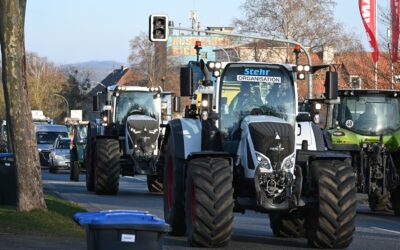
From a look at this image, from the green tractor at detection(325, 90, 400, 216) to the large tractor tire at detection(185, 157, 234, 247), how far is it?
8.57 metres

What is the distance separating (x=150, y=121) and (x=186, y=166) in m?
13.1

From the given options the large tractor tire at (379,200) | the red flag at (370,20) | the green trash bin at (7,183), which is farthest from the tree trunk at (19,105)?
the red flag at (370,20)

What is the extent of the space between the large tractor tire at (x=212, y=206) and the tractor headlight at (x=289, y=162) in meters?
0.97

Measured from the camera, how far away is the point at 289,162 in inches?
589

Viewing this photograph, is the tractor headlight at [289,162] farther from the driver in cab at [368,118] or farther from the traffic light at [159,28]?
the traffic light at [159,28]

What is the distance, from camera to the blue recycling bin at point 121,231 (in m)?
8.80

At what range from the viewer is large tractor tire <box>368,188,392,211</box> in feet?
75.1

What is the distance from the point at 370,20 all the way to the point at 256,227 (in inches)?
806

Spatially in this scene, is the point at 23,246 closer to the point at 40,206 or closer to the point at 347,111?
the point at 40,206

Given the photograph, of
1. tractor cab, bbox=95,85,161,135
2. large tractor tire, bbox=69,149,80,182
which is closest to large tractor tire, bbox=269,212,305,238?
tractor cab, bbox=95,85,161,135

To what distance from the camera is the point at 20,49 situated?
17391mm

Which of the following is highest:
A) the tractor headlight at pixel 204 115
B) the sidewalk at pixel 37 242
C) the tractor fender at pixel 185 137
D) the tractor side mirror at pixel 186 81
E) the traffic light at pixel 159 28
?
the traffic light at pixel 159 28

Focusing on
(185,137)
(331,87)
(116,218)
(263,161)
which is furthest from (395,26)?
(116,218)

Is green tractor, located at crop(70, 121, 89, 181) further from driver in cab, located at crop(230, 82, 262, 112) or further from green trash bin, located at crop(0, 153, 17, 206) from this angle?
driver in cab, located at crop(230, 82, 262, 112)
